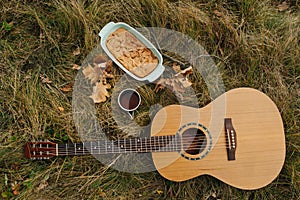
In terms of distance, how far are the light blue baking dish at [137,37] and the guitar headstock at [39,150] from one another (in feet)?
2.30

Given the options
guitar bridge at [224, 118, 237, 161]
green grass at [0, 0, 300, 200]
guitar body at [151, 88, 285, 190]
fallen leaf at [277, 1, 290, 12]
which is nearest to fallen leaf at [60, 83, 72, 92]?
green grass at [0, 0, 300, 200]

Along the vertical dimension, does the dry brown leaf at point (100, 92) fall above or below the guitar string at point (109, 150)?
above

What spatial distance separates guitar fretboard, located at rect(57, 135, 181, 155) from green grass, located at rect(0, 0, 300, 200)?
0.37ft

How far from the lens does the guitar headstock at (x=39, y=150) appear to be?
2.24 meters

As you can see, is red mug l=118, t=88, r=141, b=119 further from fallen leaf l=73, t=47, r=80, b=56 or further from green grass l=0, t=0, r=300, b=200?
fallen leaf l=73, t=47, r=80, b=56

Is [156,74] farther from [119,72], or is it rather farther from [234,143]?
[234,143]

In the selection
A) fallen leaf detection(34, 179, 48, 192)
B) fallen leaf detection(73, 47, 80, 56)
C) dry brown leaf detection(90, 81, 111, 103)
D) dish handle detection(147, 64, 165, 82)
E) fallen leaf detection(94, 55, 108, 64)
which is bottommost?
fallen leaf detection(34, 179, 48, 192)

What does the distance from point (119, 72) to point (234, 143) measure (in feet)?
3.00

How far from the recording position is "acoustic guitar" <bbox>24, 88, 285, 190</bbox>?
7.31ft

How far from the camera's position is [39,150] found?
224 cm

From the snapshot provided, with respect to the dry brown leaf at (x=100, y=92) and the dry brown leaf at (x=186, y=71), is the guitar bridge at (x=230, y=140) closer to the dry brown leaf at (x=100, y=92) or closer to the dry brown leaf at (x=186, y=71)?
the dry brown leaf at (x=186, y=71)

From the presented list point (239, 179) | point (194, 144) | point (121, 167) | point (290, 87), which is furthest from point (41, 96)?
point (290, 87)

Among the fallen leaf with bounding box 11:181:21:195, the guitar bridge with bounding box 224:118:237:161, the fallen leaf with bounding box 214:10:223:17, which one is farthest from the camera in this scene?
the fallen leaf with bounding box 214:10:223:17

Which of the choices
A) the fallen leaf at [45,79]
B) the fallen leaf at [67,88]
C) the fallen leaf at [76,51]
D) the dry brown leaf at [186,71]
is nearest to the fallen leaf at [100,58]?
the fallen leaf at [76,51]
